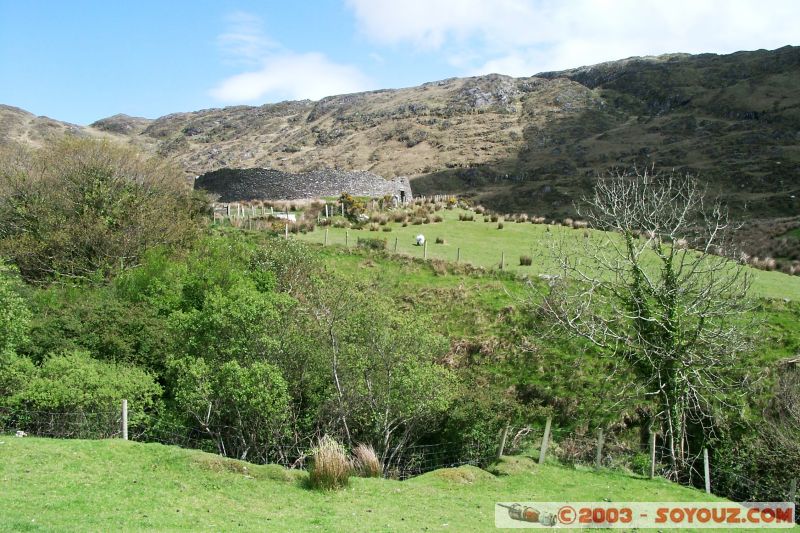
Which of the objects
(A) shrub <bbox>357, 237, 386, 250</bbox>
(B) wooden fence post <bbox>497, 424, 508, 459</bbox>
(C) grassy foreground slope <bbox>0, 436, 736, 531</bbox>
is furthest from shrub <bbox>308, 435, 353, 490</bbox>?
(A) shrub <bbox>357, 237, 386, 250</bbox>

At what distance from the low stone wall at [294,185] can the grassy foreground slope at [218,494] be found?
138ft

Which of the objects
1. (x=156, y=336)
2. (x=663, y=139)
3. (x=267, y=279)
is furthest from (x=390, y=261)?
(x=663, y=139)

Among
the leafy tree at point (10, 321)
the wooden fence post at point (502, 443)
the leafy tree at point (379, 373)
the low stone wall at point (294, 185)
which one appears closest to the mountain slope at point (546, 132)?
the low stone wall at point (294, 185)

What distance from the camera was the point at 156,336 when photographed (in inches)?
942

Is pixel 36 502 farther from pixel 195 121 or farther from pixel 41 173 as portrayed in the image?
pixel 195 121

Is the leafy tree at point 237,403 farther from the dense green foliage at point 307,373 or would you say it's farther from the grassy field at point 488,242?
the grassy field at point 488,242

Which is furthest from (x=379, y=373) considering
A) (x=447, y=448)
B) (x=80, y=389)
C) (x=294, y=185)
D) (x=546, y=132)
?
(x=546, y=132)

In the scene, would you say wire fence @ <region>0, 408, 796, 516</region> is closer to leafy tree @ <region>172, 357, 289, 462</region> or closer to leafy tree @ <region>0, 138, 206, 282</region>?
leafy tree @ <region>172, 357, 289, 462</region>

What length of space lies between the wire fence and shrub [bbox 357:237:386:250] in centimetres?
1744

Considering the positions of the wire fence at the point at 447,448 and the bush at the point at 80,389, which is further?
the wire fence at the point at 447,448

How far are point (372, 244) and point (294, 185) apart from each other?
21.7 meters

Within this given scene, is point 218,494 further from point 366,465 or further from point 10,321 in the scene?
point 10,321

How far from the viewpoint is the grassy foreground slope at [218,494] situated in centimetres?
1120

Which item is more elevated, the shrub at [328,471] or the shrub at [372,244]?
the shrub at [372,244]
